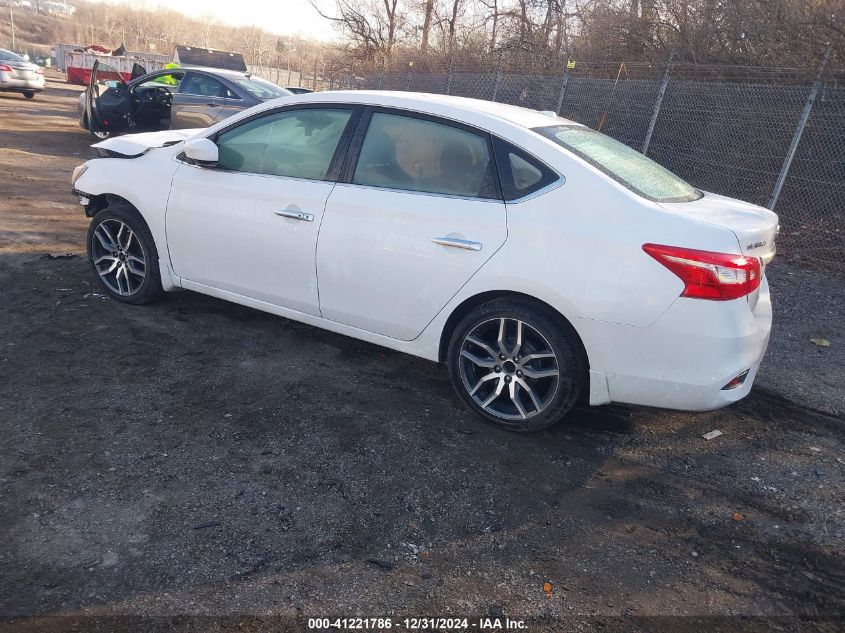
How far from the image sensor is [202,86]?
10.9 m

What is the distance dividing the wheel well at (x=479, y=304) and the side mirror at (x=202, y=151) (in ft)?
6.53

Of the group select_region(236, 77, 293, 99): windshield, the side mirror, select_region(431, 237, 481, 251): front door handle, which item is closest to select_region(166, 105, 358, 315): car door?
the side mirror

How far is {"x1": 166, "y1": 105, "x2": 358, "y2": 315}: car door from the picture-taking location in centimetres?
400

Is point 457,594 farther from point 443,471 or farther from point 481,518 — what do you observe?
point 443,471

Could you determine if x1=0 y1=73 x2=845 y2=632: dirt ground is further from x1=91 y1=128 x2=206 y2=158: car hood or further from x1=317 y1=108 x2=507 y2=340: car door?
x1=91 y1=128 x2=206 y2=158: car hood

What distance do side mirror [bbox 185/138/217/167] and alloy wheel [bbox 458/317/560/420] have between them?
7.05ft

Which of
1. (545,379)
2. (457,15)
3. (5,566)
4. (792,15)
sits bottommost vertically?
(5,566)

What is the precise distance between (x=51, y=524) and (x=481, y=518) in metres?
1.81

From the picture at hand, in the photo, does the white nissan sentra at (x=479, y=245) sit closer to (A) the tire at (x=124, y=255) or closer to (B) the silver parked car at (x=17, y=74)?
(A) the tire at (x=124, y=255)

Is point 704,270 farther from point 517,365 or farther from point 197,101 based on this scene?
point 197,101

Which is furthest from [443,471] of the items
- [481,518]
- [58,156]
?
[58,156]

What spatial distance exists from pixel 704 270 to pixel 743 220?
56cm

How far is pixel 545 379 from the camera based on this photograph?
3.57m

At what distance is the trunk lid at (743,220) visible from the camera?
3137 mm
